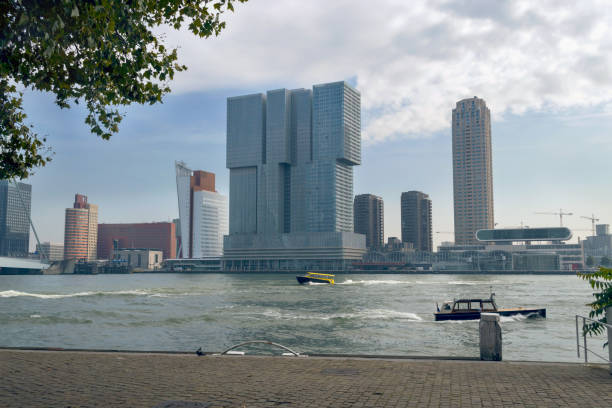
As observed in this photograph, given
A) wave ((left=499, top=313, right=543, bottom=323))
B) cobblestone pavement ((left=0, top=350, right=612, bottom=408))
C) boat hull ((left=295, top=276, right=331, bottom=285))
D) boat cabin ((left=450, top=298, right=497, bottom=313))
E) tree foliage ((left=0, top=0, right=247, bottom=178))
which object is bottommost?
boat hull ((left=295, top=276, right=331, bottom=285))

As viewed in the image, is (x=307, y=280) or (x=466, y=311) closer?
(x=466, y=311)

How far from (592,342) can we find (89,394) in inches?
1293

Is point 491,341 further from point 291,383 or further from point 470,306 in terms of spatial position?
point 470,306

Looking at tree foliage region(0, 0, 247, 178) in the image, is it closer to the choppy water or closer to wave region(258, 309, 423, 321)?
the choppy water

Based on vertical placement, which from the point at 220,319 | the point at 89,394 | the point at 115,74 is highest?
the point at 115,74

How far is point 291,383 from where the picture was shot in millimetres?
13086

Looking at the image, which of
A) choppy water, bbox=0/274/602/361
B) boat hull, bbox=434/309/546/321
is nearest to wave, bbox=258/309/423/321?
choppy water, bbox=0/274/602/361

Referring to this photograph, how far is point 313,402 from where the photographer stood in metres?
11.1

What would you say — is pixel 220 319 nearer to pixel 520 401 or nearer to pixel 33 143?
pixel 33 143

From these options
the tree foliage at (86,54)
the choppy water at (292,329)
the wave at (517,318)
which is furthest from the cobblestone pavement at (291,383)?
the wave at (517,318)

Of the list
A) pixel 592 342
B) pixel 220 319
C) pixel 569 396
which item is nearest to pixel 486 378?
pixel 569 396

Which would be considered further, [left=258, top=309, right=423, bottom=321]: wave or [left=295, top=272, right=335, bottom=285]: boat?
[left=295, top=272, right=335, bottom=285]: boat

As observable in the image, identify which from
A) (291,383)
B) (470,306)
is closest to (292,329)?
(470,306)

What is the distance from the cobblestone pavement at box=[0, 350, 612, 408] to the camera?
11.2 m
